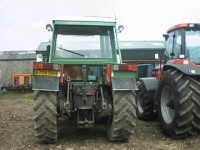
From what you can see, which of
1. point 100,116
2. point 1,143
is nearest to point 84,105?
point 100,116

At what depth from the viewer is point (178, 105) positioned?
6270 millimetres

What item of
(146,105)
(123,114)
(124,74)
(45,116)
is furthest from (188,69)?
(45,116)

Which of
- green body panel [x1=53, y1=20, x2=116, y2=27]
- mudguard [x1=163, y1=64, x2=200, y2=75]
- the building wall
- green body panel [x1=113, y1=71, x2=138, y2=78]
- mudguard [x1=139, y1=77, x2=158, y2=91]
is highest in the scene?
green body panel [x1=53, y1=20, x2=116, y2=27]

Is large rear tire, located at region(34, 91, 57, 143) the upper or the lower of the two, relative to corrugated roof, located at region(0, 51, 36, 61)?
lower

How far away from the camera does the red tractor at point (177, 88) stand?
6246mm

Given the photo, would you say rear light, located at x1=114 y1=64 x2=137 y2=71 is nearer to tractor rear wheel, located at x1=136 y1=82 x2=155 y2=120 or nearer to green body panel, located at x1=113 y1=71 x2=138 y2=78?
green body panel, located at x1=113 y1=71 x2=138 y2=78

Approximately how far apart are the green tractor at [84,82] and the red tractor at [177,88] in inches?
31.6

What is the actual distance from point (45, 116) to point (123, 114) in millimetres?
1293

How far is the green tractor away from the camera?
6109 millimetres

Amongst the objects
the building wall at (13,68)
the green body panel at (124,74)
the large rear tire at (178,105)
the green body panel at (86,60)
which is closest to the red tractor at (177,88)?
the large rear tire at (178,105)

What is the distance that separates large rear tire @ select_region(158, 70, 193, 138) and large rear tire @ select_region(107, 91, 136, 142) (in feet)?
2.51

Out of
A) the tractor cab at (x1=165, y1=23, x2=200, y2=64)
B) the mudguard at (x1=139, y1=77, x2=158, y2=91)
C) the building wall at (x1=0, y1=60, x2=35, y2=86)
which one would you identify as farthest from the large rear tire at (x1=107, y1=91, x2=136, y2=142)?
the building wall at (x1=0, y1=60, x2=35, y2=86)

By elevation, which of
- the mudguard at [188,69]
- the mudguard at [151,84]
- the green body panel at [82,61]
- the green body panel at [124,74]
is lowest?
the mudguard at [151,84]

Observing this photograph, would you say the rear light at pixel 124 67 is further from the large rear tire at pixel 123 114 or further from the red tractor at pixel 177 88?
the red tractor at pixel 177 88
